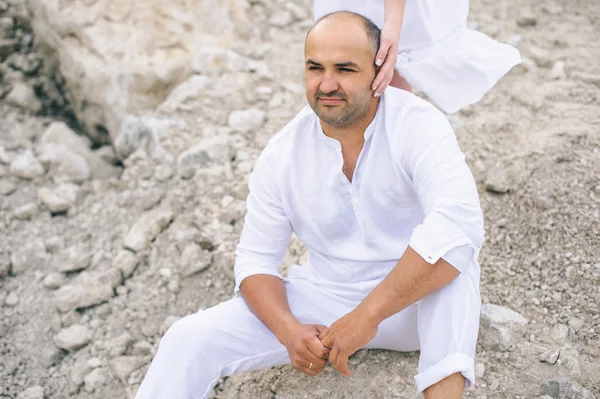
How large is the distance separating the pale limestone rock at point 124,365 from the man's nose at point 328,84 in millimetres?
1569

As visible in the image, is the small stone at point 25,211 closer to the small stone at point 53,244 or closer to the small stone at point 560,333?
the small stone at point 53,244

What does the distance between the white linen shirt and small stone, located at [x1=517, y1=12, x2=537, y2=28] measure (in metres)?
2.62

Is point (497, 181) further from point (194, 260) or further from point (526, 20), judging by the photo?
point (526, 20)

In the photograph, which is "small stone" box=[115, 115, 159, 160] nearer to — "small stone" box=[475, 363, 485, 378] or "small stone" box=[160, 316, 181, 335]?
"small stone" box=[160, 316, 181, 335]

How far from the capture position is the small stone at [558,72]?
3.82 metres

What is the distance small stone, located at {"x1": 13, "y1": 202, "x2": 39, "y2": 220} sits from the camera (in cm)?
361

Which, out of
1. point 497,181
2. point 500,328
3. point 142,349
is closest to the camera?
point 500,328

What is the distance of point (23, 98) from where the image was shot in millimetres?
4477

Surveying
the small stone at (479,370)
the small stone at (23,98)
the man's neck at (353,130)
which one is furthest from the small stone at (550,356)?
the small stone at (23,98)

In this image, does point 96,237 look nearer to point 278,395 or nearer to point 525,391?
point 278,395

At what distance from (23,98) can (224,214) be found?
1998 mm

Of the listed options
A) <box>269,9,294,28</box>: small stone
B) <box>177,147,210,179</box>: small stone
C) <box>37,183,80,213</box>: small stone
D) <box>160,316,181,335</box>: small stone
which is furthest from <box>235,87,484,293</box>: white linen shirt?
<box>269,9,294,28</box>: small stone

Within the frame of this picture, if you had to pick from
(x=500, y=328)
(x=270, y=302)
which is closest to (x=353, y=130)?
(x=270, y=302)

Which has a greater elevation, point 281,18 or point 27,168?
point 281,18
